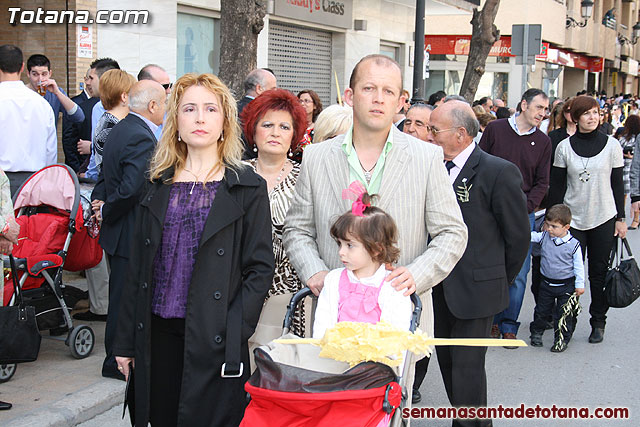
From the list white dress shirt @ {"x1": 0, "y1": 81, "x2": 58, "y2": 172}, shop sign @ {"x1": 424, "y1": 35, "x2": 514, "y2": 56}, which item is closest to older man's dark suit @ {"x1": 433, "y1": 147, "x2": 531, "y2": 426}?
white dress shirt @ {"x1": 0, "y1": 81, "x2": 58, "y2": 172}

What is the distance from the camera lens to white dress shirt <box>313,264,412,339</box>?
327cm

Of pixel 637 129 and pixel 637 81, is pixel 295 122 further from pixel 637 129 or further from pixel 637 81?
pixel 637 81

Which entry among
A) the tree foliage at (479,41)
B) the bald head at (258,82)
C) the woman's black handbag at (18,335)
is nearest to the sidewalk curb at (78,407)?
the woman's black handbag at (18,335)

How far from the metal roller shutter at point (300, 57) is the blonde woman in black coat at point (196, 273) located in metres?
13.5

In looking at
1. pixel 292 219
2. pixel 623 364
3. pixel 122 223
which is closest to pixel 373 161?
pixel 292 219

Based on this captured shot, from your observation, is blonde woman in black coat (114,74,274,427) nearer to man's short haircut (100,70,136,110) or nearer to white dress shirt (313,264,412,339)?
white dress shirt (313,264,412,339)

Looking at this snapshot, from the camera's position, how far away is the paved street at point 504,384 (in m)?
5.23

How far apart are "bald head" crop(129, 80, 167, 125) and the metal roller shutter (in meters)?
11.2

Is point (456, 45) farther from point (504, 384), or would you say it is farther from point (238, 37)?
point (504, 384)

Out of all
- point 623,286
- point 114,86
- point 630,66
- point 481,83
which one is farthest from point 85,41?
point 630,66

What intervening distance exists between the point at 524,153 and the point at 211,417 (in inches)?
213

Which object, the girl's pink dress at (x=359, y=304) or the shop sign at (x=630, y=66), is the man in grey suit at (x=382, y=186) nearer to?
the girl's pink dress at (x=359, y=304)

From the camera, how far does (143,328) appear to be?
3484 mm

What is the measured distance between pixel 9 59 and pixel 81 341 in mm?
2592
